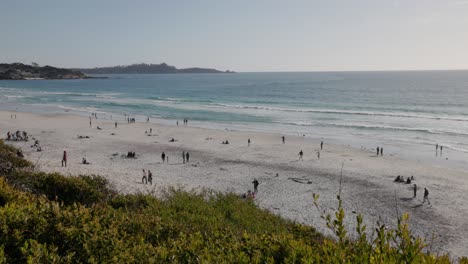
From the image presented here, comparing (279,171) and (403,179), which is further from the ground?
(403,179)

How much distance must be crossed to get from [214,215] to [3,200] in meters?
5.30

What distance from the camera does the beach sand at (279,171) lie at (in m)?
19.2

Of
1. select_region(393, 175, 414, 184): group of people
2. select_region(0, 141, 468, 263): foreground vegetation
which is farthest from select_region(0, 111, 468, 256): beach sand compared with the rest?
select_region(0, 141, 468, 263): foreground vegetation

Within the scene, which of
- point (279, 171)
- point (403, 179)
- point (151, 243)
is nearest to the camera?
point (151, 243)

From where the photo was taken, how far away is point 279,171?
2759 cm

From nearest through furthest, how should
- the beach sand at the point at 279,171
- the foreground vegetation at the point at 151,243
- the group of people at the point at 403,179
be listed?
1. the foreground vegetation at the point at 151,243
2. the beach sand at the point at 279,171
3. the group of people at the point at 403,179

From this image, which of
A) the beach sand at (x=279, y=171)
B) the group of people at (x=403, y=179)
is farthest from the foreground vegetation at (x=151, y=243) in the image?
the group of people at (x=403, y=179)

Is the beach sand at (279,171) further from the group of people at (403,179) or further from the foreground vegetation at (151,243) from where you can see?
the foreground vegetation at (151,243)

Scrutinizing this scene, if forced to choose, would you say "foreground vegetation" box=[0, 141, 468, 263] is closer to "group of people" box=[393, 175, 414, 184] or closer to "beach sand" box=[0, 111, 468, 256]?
"beach sand" box=[0, 111, 468, 256]

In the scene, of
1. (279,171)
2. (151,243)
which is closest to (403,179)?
(279,171)

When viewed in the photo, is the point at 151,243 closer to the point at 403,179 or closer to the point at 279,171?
the point at 279,171

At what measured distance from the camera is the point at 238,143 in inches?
1505

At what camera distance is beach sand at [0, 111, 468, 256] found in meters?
19.2

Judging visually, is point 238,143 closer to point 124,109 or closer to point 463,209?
point 463,209
